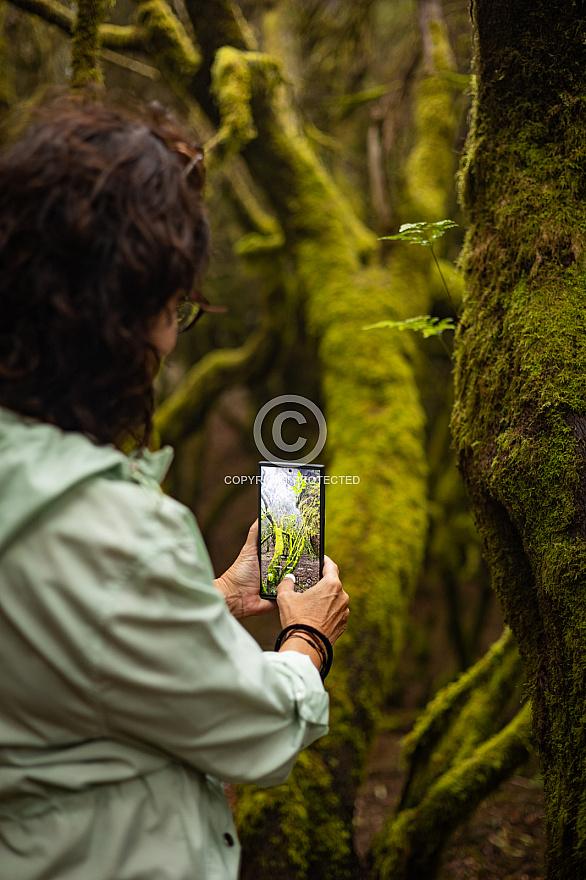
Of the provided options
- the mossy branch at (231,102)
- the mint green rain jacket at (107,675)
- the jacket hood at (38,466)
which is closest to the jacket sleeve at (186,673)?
the mint green rain jacket at (107,675)

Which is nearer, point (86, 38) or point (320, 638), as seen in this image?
point (320, 638)

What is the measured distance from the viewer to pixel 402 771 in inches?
192

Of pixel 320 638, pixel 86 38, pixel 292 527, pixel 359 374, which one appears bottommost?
pixel 320 638

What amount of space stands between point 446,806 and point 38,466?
102 inches

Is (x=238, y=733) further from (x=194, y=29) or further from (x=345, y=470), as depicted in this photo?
(x=194, y=29)

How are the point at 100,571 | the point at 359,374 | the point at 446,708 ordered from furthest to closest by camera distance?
the point at 359,374
the point at 446,708
the point at 100,571

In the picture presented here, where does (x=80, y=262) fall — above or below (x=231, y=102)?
below

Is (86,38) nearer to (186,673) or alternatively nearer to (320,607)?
(320,607)

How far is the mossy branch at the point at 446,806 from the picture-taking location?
8.90 ft

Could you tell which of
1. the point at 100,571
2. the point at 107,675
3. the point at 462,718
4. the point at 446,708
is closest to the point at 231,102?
the point at 100,571

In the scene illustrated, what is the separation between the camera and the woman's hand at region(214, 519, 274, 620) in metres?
A: 1.90

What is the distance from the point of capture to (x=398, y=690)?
21.7ft

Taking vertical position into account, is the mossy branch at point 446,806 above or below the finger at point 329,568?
below

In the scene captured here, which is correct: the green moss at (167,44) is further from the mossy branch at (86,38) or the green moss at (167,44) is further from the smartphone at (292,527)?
the smartphone at (292,527)
